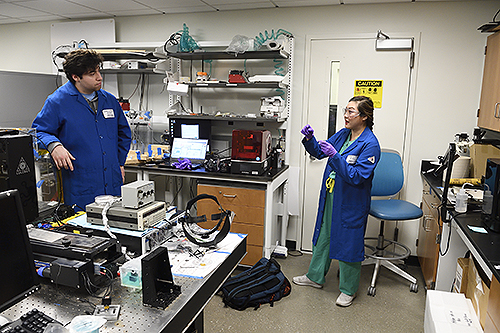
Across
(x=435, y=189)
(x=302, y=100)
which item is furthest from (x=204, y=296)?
(x=302, y=100)

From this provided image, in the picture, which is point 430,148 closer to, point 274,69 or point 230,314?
point 274,69

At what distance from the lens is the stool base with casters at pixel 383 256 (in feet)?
9.98

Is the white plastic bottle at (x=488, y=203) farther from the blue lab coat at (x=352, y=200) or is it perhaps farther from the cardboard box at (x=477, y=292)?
the blue lab coat at (x=352, y=200)

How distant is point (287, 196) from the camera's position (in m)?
3.77

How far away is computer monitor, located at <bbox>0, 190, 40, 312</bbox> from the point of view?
3.55 ft

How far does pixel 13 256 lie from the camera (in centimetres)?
111

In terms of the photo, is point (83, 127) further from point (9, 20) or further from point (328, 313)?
point (9, 20)

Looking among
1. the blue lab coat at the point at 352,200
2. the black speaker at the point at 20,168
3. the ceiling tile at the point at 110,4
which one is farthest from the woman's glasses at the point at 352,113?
the ceiling tile at the point at 110,4

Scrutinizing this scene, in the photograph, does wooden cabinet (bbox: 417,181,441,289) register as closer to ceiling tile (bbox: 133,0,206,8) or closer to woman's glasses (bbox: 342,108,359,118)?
woman's glasses (bbox: 342,108,359,118)

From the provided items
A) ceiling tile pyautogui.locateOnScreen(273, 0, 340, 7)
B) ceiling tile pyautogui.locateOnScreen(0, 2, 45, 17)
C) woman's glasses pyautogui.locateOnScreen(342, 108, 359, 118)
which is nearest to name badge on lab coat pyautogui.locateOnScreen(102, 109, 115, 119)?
woman's glasses pyautogui.locateOnScreen(342, 108, 359, 118)

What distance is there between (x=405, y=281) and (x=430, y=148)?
1.28 metres

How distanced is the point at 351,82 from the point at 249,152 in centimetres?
128

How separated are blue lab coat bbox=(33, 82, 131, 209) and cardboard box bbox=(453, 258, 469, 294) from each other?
2.40 metres

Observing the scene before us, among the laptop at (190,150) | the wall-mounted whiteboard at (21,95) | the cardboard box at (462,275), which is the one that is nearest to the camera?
the cardboard box at (462,275)
